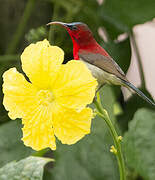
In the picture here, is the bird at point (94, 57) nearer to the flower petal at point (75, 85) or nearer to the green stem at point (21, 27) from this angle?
the flower petal at point (75, 85)

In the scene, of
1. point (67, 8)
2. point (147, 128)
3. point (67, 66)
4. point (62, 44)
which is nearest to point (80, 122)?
point (67, 66)

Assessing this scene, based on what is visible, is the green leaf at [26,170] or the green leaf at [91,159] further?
the green leaf at [91,159]

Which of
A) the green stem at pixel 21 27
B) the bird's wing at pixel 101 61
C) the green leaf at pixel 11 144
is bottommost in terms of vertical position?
the green leaf at pixel 11 144

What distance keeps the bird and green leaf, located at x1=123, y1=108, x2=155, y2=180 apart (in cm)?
29

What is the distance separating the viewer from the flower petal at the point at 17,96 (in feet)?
1.29

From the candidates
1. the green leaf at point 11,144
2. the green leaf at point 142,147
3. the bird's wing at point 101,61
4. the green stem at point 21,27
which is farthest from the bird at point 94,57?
the green stem at point 21,27

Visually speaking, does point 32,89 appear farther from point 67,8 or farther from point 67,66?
point 67,8

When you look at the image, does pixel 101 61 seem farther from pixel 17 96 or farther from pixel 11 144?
pixel 11 144

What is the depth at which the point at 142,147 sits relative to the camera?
71cm

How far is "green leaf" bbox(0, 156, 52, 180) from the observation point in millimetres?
511

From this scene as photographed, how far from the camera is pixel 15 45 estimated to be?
42.9 inches

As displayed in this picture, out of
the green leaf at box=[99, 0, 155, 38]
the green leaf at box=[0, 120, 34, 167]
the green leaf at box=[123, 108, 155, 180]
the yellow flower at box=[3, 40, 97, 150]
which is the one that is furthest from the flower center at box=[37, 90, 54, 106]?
the green leaf at box=[99, 0, 155, 38]

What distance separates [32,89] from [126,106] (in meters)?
0.62

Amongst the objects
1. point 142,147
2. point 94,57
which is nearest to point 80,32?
point 94,57
